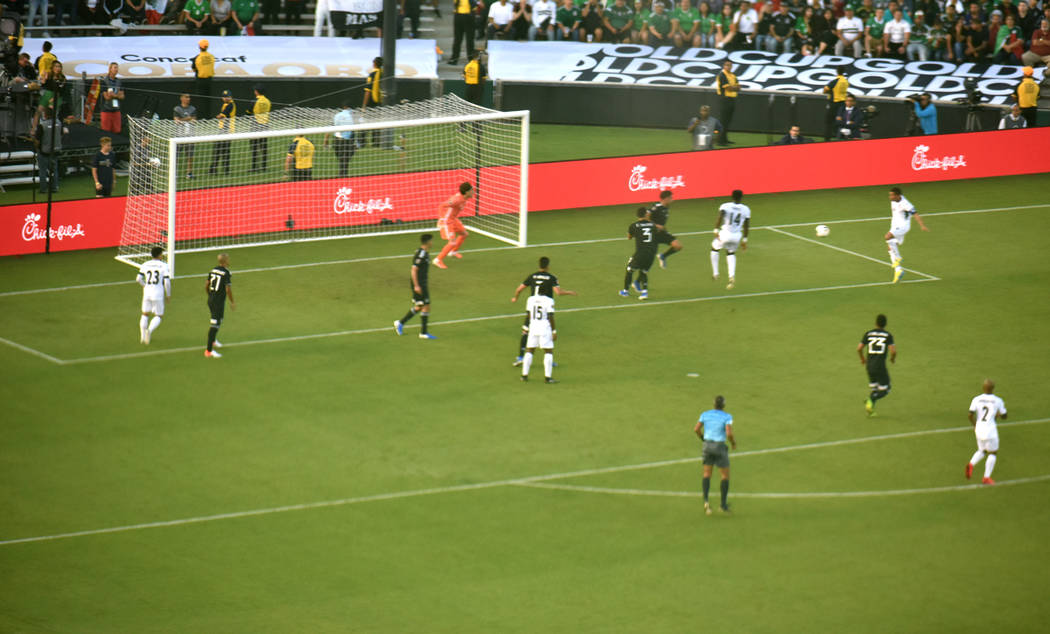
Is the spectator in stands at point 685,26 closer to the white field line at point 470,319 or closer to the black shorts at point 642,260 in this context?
the white field line at point 470,319

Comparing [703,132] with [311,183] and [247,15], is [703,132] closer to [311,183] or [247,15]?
[311,183]

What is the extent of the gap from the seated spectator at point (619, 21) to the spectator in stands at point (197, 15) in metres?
12.1

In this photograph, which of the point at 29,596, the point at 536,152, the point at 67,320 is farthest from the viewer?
the point at 536,152

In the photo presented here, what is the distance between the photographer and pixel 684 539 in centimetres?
1977

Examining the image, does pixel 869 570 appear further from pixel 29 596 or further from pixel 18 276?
pixel 18 276

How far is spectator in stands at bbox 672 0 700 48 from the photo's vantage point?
154 ft

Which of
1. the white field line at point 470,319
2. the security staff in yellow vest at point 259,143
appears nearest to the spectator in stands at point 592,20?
the security staff in yellow vest at point 259,143

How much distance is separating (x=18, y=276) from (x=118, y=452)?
404 inches

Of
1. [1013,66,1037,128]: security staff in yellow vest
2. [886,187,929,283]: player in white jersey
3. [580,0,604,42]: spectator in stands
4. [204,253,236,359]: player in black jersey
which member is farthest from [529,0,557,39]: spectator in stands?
[204,253,236,359]: player in black jersey

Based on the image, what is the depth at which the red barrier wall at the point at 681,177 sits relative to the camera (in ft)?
108

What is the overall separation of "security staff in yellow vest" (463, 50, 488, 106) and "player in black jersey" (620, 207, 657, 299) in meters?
14.3

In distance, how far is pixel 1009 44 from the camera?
45594 mm

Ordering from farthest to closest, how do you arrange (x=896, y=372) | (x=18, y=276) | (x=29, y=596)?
(x=18, y=276) → (x=896, y=372) → (x=29, y=596)

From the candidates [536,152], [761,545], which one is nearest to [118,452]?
[761,545]
